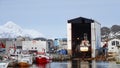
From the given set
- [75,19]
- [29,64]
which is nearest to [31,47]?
[75,19]

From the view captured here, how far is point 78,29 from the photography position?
107 metres

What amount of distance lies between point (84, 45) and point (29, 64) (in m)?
27.1

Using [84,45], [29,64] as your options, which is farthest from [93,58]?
[29,64]

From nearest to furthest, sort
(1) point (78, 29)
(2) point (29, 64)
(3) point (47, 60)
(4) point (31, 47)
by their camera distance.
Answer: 1. (2) point (29, 64)
2. (3) point (47, 60)
3. (1) point (78, 29)
4. (4) point (31, 47)

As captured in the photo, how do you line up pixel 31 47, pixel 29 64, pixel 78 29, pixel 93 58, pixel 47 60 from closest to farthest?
1. pixel 29 64
2. pixel 47 60
3. pixel 93 58
4. pixel 78 29
5. pixel 31 47

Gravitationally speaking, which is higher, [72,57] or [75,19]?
[75,19]

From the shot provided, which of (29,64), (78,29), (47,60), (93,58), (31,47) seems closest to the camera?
(29,64)

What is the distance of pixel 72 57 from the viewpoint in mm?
104000

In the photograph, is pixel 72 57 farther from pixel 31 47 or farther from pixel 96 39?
pixel 31 47

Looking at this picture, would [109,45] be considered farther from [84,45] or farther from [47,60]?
[47,60]

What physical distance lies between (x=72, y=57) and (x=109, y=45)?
94.2ft

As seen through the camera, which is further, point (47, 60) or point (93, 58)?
point (93, 58)

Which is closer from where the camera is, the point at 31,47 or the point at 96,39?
the point at 96,39

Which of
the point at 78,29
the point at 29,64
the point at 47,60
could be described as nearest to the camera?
the point at 29,64
